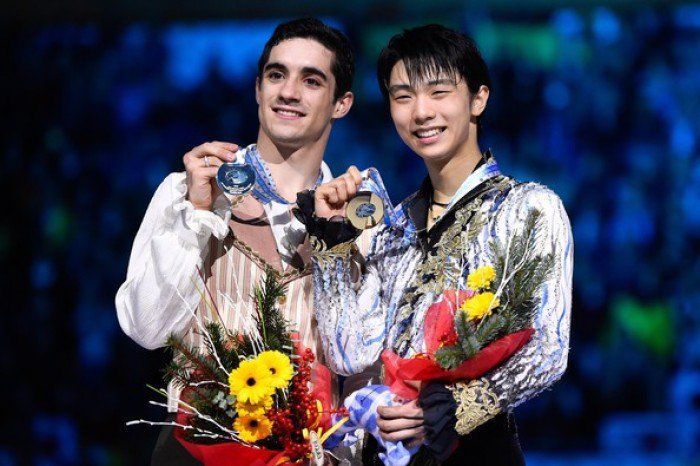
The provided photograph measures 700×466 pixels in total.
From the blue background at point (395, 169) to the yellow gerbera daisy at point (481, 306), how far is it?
224 cm

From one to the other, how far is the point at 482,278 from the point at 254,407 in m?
0.53

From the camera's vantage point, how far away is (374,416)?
2453 mm

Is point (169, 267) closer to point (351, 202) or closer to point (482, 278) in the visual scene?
point (351, 202)

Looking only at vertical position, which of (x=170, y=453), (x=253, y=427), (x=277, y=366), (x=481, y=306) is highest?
(x=481, y=306)

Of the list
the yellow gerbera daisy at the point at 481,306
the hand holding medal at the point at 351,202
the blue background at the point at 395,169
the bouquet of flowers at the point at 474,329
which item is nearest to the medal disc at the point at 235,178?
the hand holding medal at the point at 351,202

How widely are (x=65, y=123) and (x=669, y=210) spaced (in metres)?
2.41

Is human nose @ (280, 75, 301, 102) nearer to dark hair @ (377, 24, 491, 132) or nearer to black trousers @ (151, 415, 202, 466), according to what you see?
dark hair @ (377, 24, 491, 132)

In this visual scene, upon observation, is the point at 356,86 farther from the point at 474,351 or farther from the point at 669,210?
the point at 474,351

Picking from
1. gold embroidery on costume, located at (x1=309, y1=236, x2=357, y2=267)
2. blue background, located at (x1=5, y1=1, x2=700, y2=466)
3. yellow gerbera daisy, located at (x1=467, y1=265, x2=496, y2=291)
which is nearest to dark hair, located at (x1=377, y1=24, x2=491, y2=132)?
gold embroidery on costume, located at (x1=309, y1=236, x2=357, y2=267)

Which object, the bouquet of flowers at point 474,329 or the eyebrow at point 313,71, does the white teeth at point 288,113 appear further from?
the bouquet of flowers at point 474,329

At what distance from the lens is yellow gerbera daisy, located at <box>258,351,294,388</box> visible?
2.45 m

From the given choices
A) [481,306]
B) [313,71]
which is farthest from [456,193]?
[313,71]

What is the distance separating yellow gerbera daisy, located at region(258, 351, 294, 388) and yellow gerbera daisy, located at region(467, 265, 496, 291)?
0.41m

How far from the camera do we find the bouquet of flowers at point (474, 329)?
2354 millimetres
